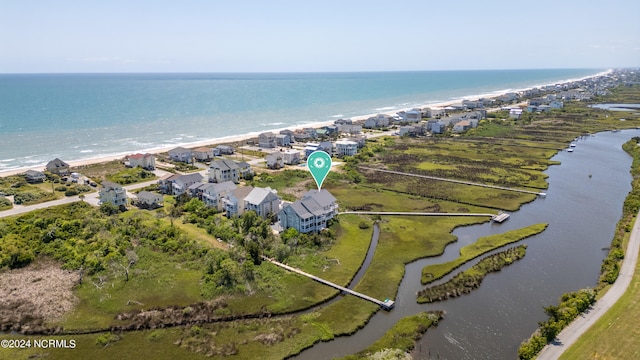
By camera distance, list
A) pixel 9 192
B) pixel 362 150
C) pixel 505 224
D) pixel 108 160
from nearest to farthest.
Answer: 1. pixel 505 224
2. pixel 9 192
3. pixel 108 160
4. pixel 362 150

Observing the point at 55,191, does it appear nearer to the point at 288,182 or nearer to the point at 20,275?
the point at 20,275

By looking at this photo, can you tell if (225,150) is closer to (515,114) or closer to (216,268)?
(216,268)

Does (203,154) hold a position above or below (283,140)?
below

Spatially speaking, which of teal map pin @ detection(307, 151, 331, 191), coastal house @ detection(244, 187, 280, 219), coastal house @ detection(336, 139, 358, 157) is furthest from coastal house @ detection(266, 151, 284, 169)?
coastal house @ detection(244, 187, 280, 219)

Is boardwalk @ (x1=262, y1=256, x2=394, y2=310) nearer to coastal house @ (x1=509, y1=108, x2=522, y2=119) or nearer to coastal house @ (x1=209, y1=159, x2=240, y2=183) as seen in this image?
coastal house @ (x1=209, y1=159, x2=240, y2=183)

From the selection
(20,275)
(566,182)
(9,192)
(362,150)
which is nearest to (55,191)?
(9,192)

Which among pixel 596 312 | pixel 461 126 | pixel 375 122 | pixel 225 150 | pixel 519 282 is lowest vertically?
pixel 519 282

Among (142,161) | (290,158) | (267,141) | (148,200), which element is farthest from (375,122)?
(148,200)
